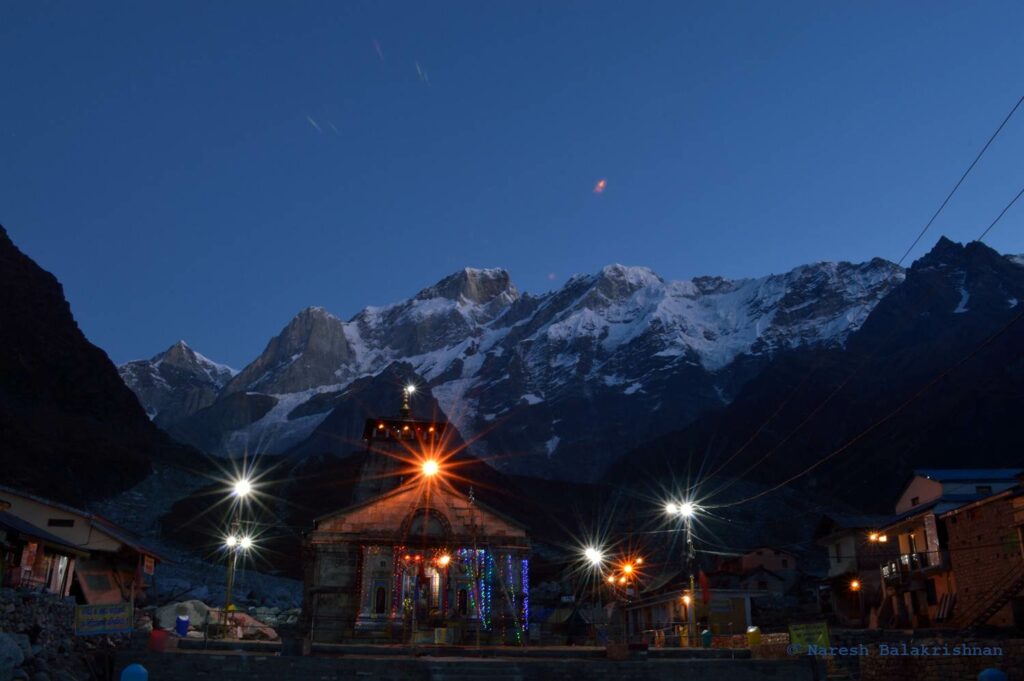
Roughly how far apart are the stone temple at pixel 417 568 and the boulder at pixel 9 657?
71.1 feet

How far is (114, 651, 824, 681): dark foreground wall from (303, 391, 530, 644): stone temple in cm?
1713

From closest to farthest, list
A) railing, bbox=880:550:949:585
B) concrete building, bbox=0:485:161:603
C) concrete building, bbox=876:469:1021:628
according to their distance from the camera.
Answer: concrete building, bbox=0:485:161:603, railing, bbox=880:550:949:585, concrete building, bbox=876:469:1021:628

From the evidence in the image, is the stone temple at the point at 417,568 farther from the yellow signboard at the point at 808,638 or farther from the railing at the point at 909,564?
the railing at the point at 909,564

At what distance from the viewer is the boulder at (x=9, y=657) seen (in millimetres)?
24094

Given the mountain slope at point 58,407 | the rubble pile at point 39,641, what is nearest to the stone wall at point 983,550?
the rubble pile at point 39,641

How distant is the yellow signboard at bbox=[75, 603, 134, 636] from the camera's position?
27.8 meters

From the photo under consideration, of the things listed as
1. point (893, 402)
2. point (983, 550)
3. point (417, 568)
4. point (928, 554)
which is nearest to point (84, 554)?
point (417, 568)

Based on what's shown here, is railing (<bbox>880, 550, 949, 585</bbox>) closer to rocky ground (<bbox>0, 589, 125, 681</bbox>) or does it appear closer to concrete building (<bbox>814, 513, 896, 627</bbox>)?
concrete building (<bbox>814, 513, 896, 627</bbox>)

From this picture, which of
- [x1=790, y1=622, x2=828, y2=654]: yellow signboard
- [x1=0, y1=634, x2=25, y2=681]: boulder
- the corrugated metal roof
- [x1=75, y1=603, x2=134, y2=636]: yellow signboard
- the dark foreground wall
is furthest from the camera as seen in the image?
the corrugated metal roof

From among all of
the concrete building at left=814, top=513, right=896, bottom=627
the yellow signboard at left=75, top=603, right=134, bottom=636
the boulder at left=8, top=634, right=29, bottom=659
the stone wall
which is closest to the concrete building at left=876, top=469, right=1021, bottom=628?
the stone wall

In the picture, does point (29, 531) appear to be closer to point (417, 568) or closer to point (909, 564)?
point (417, 568)

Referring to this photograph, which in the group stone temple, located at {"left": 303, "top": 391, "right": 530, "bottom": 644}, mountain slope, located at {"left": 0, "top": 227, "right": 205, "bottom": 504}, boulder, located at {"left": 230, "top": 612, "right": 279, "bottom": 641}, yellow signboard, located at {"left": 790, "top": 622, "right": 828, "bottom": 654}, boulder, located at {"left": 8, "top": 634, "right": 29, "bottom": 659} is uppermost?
mountain slope, located at {"left": 0, "top": 227, "right": 205, "bottom": 504}

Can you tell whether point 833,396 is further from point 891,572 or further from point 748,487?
point 891,572

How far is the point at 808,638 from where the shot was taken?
96.8ft
